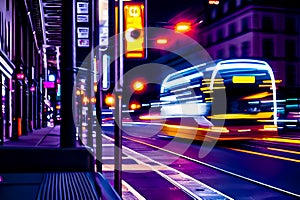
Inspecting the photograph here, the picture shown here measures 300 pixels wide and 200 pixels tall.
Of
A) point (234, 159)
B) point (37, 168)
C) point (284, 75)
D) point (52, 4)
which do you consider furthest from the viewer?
point (284, 75)

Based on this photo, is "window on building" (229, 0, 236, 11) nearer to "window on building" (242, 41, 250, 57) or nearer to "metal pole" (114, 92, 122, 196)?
"window on building" (242, 41, 250, 57)

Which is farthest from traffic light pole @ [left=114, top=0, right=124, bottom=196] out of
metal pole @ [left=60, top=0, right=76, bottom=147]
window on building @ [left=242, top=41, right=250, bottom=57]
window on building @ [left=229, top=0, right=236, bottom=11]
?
window on building @ [left=229, top=0, right=236, bottom=11]

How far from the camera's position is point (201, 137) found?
904 inches

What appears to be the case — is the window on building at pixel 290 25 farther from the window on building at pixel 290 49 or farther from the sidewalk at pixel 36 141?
the sidewalk at pixel 36 141

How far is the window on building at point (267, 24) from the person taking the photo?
65562 mm

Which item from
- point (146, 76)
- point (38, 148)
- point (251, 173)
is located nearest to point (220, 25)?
point (146, 76)

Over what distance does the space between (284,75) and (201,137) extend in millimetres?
47237

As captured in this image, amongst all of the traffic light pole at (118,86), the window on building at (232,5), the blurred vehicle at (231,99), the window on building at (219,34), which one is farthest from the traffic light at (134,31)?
the window on building at (219,34)

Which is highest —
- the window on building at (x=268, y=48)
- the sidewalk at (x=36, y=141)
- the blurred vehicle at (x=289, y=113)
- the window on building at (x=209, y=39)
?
the window on building at (x=209, y=39)

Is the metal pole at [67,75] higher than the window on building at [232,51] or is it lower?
lower

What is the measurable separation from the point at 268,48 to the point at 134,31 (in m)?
62.1

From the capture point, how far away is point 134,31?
20.0 feet

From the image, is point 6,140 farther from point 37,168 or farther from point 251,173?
point 37,168

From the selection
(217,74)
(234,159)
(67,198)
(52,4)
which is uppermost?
(52,4)
